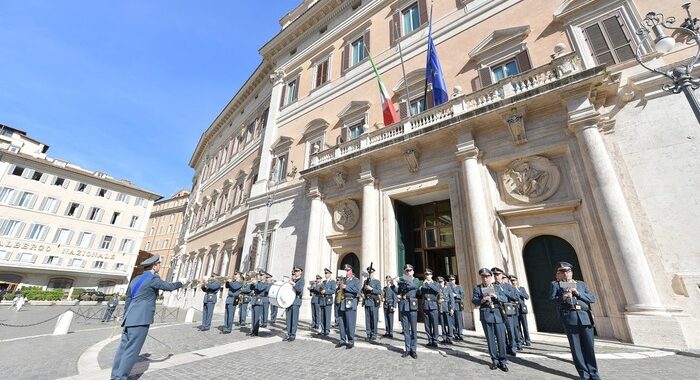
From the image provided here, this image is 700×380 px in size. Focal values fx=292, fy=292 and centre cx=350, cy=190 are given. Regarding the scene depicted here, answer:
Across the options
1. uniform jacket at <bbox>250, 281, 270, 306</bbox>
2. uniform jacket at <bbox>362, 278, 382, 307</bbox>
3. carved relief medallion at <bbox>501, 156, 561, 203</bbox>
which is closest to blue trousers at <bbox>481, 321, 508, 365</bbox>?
uniform jacket at <bbox>362, 278, 382, 307</bbox>

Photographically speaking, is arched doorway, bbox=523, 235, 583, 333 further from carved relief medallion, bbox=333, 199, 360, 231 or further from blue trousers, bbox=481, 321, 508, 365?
carved relief medallion, bbox=333, 199, 360, 231

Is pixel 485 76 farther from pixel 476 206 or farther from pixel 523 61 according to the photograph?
pixel 476 206

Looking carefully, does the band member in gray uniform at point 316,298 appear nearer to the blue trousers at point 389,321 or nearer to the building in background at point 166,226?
the blue trousers at point 389,321

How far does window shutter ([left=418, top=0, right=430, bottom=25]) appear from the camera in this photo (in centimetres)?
1450

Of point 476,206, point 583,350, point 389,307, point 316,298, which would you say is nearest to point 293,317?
point 316,298

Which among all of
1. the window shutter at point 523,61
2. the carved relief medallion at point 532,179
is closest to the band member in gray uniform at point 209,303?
the carved relief medallion at point 532,179

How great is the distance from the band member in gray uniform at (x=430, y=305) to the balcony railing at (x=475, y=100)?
5980 millimetres

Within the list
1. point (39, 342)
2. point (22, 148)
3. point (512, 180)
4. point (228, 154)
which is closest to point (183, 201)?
point (22, 148)

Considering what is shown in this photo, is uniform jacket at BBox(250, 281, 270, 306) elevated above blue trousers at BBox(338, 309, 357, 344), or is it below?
above

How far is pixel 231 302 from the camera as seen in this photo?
9148 millimetres

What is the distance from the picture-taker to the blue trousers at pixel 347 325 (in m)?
6.59

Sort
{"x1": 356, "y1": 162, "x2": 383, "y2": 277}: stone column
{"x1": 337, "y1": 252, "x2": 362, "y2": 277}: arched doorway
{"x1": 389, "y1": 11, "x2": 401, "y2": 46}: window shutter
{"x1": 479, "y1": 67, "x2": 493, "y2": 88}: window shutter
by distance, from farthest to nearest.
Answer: {"x1": 389, "y1": 11, "x2": 401, "y2": 46}: window shutter < {"x1": 337, "y1": 252, "x2": 362, "y2": 277}: arched doorway < {"x1": 479, "y1": 67, "x2": 493, "y2": 88}: window shutter < {"x1": 356, "y1": 162, "x2": 383, "y2": 277}: stone column

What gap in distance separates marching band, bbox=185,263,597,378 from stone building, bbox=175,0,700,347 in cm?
163

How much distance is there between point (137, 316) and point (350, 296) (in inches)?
160
